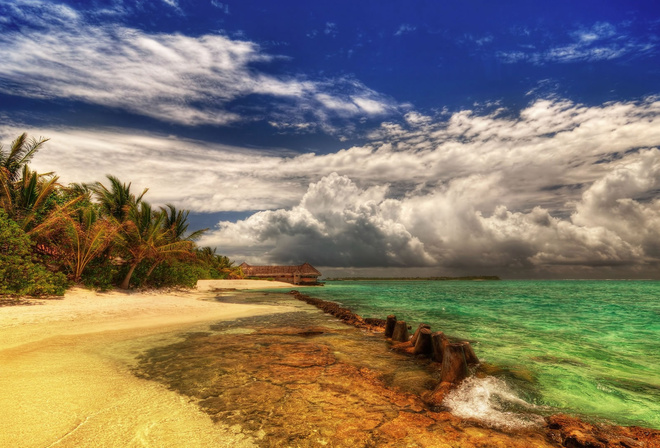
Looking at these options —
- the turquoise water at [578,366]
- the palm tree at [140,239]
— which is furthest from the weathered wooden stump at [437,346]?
the palm tree at [140,239]

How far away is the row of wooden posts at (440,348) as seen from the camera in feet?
18.3

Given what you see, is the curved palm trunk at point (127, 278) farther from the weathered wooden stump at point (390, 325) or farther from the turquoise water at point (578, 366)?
the turquoise water at point (578, 366)

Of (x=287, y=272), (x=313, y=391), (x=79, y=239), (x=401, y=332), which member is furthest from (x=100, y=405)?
(x=287, y=272)

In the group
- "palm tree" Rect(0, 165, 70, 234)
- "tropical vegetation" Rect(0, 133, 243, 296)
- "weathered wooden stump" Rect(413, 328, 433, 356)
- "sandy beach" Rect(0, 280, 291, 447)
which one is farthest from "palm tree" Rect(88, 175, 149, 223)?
"weathered wooden stump" Rect(413, 328, 433, 356)

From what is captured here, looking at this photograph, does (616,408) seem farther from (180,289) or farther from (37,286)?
(180,289)

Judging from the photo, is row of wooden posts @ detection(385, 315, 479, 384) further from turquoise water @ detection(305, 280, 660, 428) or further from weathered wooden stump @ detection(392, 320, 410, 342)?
turquoise water @ detection(305, 280, 660, 428)

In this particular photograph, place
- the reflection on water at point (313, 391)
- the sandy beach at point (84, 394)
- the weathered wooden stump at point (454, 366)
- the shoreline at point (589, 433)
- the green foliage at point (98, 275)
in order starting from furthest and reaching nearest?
the green foliage at point (98, 275)
the weathered wooden stump at point (454, 366)
the reflection on water at point (313, 391)
the shoreline at point (589, 433)
the sandy beach at point (84, 394)

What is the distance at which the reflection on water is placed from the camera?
3.65 meters

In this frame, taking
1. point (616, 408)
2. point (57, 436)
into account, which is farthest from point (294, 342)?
point (616, 408)

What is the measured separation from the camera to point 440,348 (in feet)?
23.6

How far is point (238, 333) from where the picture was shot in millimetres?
10234

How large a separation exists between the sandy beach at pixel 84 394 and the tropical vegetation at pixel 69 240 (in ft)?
10.4

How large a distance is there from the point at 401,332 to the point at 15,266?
47.5 ft

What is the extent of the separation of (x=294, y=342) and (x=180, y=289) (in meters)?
21.4
